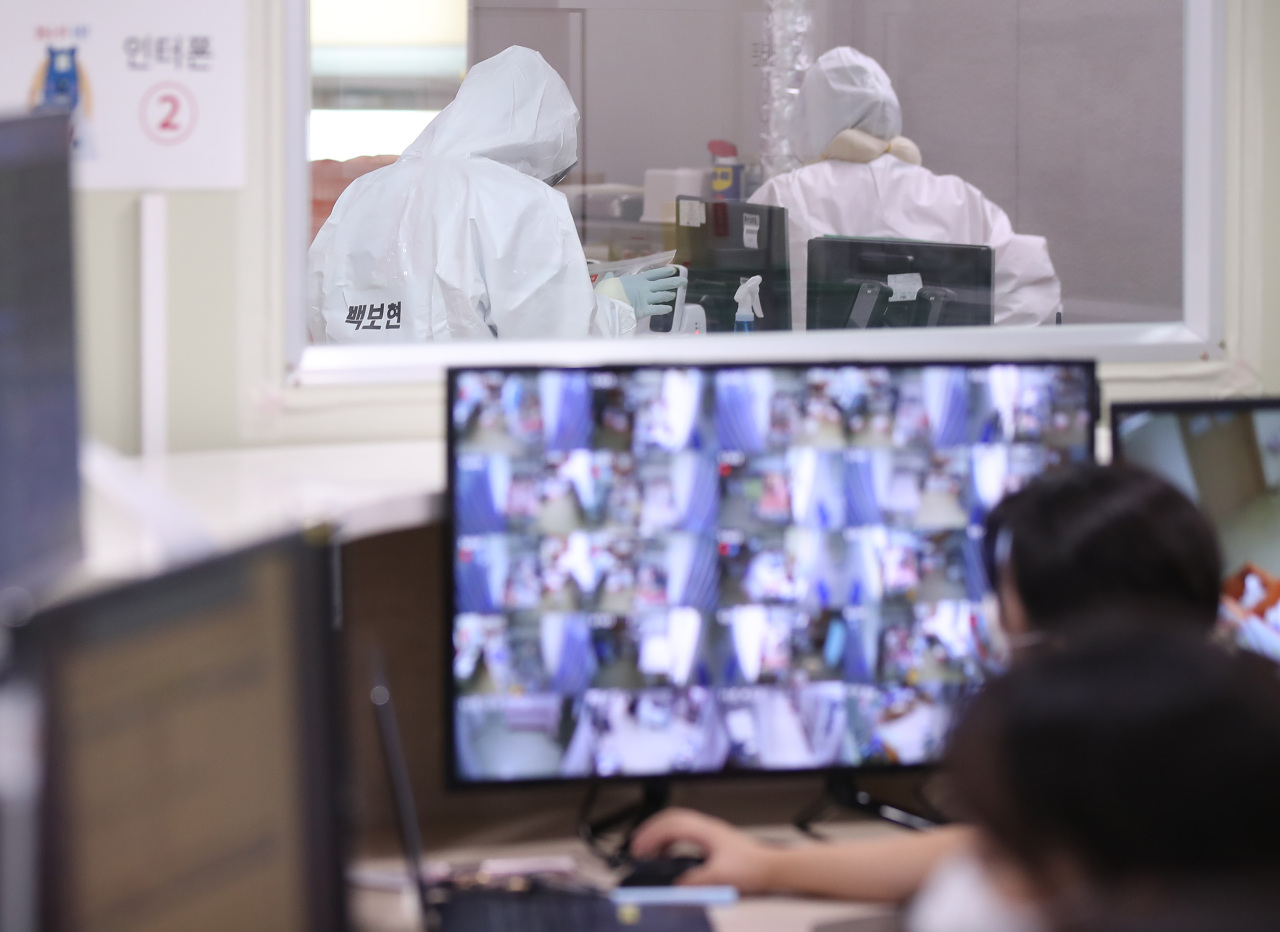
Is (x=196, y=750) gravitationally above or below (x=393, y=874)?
above

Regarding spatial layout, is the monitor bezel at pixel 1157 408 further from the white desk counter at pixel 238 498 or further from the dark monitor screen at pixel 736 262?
the dark monitor screen at pixel 736 262

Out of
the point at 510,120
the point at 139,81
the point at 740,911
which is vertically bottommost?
the point at 740,911

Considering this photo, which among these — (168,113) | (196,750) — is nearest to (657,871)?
(196,750)

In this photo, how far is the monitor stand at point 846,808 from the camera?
1179 mm

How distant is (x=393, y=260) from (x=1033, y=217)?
246cm

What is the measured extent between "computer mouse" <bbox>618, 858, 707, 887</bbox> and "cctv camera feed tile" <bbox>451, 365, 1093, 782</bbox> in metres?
0.08

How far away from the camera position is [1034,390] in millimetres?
1165

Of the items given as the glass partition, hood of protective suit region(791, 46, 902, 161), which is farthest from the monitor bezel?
hood of protective suit region(791, 46, 902, 161)

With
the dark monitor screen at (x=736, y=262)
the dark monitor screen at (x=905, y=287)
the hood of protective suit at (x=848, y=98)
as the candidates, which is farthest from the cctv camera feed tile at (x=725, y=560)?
the hood of protective suit at (x=848, y=98)

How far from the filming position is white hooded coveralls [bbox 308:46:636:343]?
2402 mm

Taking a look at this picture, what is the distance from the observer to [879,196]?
364cm

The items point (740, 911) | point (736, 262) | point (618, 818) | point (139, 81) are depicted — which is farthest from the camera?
point (736, 262)

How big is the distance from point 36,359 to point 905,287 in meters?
1.82

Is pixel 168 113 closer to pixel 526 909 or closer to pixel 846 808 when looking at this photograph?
pixel 526 909
